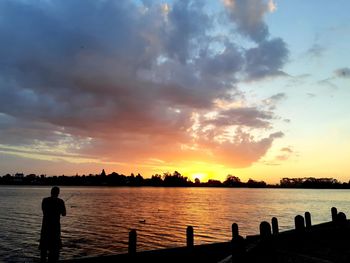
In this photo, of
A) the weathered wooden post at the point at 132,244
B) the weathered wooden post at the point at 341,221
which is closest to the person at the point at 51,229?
the weathered wooden post at the point at 132,244

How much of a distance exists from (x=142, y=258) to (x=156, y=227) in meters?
29.5

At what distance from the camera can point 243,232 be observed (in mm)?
38875

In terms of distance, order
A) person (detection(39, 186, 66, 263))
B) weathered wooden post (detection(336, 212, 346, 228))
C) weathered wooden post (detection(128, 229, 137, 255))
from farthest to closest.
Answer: weathered wooden post (detection(336, 212, 346, 228)) < weathered wooden post (detection(128, 229, 137, 255)) < person (detection(39, 186, 66, 263))

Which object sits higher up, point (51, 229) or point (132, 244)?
point (51, 229)

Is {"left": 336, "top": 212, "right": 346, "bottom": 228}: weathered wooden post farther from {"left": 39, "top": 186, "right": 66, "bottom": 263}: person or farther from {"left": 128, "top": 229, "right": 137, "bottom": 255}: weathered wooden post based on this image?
{"left": 39, "top": 186, "right": 66, "bottom": 263}: person

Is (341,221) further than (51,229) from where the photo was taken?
Yes

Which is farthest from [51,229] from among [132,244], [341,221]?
[341,221]

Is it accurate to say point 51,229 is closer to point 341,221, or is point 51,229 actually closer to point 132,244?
point 132,244

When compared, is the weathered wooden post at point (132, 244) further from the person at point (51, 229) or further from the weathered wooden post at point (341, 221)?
the weathered wooden post at point (341, 221)

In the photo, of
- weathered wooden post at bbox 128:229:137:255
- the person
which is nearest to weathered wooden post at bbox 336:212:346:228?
weathered wooden post at bbox 128:229:137:255

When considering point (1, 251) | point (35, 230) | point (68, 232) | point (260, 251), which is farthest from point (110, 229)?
point (260, 251)

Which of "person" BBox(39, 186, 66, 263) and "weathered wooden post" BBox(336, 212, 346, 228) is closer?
"person" BBox(39, 186, 66, 263)

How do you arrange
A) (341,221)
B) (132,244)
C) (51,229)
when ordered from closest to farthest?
(51,229) < (132,244) < (341,221)

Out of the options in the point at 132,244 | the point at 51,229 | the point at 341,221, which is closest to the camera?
the point at 51,229
